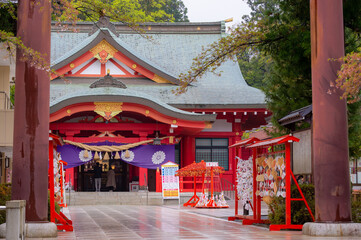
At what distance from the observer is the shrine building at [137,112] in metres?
25.0

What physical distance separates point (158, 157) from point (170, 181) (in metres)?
2.28

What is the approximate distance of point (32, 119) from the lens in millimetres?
9883

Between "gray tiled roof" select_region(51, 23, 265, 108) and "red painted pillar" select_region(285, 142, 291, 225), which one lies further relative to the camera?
"gray tiled roof" select_region(51, 23, 265, 108)

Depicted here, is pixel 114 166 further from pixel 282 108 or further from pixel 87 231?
pixel 87 231

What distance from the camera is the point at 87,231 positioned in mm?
11227

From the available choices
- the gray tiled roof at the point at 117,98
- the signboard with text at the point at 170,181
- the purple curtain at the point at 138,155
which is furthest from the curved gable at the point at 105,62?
the signboard with text at the point at 170,181

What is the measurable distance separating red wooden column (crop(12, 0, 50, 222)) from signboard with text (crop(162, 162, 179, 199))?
1464 cm

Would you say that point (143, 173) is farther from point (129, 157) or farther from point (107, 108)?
point (107, 108)

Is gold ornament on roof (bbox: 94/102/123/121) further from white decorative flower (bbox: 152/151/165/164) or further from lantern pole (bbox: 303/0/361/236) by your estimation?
lantern pole (bbox: 303/0/361/236)

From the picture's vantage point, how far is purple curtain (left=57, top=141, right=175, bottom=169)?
2581 cm

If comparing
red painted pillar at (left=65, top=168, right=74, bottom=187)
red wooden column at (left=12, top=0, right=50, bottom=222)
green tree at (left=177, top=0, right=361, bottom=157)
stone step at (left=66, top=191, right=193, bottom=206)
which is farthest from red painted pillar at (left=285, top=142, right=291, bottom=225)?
red painted pillar at (left=65, top=168, right=74, bottom=187)

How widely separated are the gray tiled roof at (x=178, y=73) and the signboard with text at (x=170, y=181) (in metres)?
4.01

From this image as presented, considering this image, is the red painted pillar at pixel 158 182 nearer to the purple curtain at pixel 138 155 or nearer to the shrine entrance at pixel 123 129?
the shrine entrance at pixel 123 129

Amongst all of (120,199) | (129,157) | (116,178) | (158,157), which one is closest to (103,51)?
(129,157)
